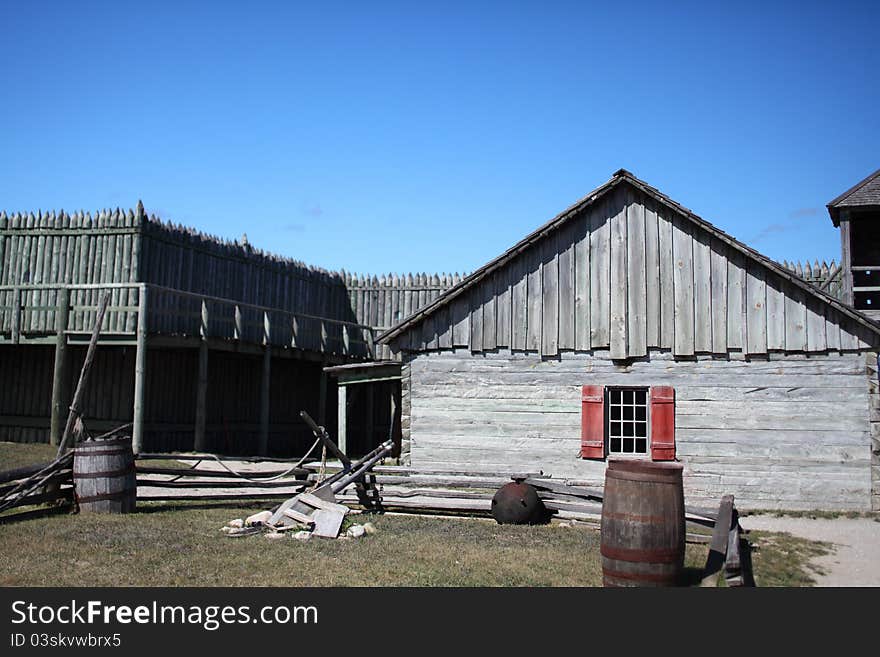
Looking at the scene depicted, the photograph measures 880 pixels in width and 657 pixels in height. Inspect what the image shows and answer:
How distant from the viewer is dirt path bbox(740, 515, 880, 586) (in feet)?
32.3

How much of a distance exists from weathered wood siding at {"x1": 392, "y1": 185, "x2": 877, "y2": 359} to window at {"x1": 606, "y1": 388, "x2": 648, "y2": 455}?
768 millimetres

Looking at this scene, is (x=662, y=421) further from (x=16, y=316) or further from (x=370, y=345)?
(x=370, y=345)

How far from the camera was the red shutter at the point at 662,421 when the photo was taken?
15.6 metres

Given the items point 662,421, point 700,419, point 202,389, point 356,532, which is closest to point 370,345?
point 202,389

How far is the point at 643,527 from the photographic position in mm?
8141

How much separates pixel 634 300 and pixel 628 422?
7.49 feet

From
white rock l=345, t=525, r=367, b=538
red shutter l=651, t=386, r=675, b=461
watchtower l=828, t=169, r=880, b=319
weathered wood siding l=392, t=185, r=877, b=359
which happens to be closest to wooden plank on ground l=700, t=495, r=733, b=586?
white rock l=345, t=525, r=367, b=538

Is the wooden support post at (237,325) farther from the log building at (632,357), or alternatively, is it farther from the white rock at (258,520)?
the white rock at (258,520)

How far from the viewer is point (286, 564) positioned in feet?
31.3

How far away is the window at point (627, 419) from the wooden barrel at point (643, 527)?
775 centimetres
